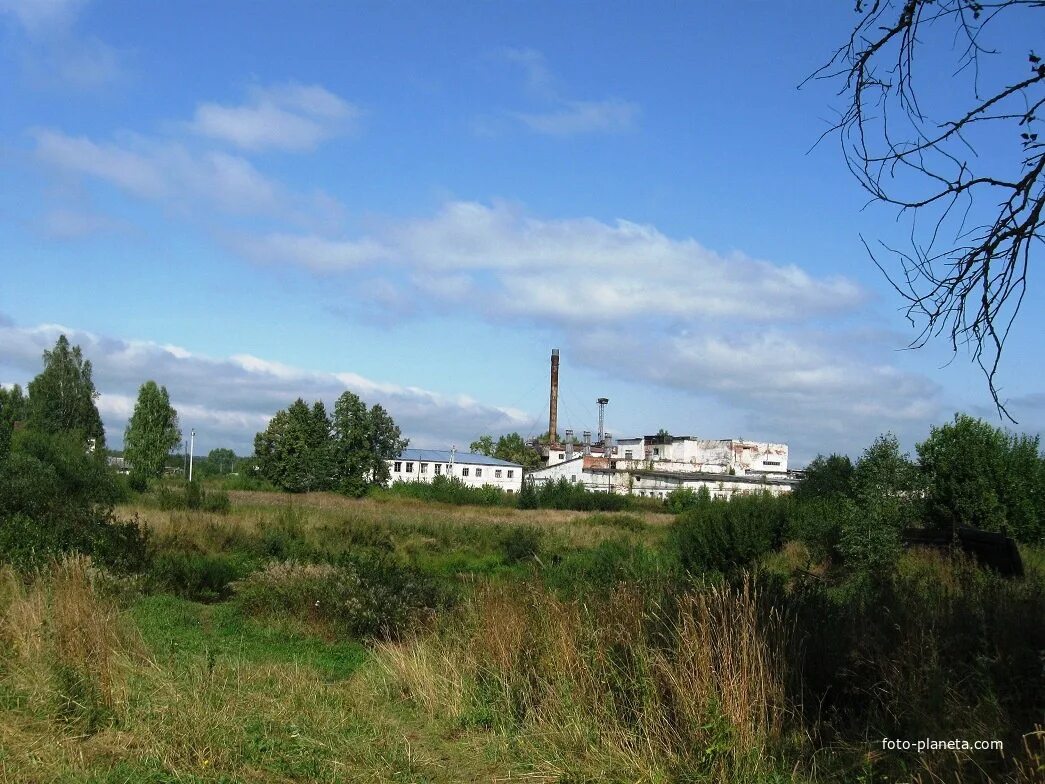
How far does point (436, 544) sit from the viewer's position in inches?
1538

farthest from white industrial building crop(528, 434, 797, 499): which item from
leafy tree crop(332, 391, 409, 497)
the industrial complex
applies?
leafy tree crop(332, 391, 409, 497)

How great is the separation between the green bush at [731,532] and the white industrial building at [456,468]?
7056 centimetres

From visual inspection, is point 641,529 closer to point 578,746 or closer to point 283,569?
point 283,569

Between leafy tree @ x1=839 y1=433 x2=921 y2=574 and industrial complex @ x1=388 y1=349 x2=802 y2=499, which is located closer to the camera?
leafy tree @ x1=839 y1=433 x2=921 y2=574

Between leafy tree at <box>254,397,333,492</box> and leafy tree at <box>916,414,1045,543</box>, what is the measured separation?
201 ft

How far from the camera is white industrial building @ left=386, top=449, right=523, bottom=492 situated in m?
107

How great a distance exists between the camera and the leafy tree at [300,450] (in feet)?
295

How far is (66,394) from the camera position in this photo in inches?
3497

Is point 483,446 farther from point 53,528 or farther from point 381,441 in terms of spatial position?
point 53,528

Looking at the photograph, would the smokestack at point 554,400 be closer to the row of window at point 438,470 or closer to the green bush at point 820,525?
the row of window at point 438,470

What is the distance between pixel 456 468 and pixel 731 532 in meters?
80.0

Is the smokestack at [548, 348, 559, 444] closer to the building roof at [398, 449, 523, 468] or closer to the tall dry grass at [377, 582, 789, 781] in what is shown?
the building roof at [398, 449, 523, 468]

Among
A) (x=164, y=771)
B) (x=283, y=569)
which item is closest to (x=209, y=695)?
(x=164, y=771)

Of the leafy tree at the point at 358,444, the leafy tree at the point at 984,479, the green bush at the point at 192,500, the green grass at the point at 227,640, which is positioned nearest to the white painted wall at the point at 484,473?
the leafy tree at the point at 358,444
